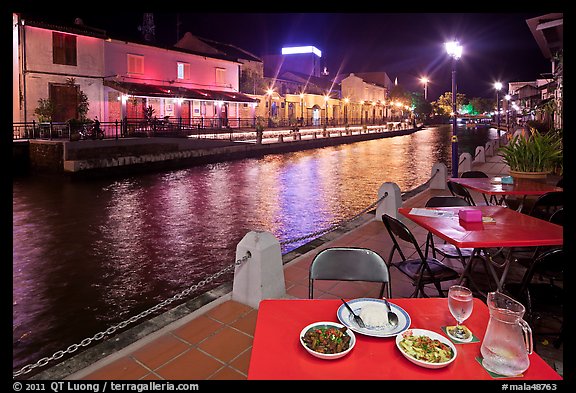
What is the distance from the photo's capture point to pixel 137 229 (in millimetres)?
9023

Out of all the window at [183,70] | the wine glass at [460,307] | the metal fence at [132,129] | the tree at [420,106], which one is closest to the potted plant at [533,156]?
the wine glass at [460,307]

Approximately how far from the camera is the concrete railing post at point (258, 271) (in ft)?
14.3

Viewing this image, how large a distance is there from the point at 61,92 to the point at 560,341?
26758 millimetres

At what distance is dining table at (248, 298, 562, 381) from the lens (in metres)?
1.85

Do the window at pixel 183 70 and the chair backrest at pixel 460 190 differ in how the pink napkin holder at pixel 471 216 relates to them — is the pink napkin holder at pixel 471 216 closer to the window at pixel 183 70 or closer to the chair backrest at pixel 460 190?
the chair backrest at pixel 460 190

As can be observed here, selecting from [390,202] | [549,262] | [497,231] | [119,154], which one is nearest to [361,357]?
[549,262]

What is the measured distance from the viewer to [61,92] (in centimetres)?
2430

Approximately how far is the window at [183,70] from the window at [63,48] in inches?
336

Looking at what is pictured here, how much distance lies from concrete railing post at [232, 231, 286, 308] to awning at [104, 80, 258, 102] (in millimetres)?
24152

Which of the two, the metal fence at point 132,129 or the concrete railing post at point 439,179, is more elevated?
the metal fence at point 132,129

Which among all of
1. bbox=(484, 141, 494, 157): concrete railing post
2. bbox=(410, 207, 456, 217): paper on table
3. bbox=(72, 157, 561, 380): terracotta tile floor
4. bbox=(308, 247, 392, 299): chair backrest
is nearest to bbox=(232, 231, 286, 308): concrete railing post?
bbox=(72, 157, 561, 380): terracotta tile floor

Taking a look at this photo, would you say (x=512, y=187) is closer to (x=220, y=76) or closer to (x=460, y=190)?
(x=460, y=190)

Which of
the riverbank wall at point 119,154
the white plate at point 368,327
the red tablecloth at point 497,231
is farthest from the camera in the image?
the riverbank wall at point 119,154

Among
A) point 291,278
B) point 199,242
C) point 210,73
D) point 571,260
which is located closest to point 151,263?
point 199,242
